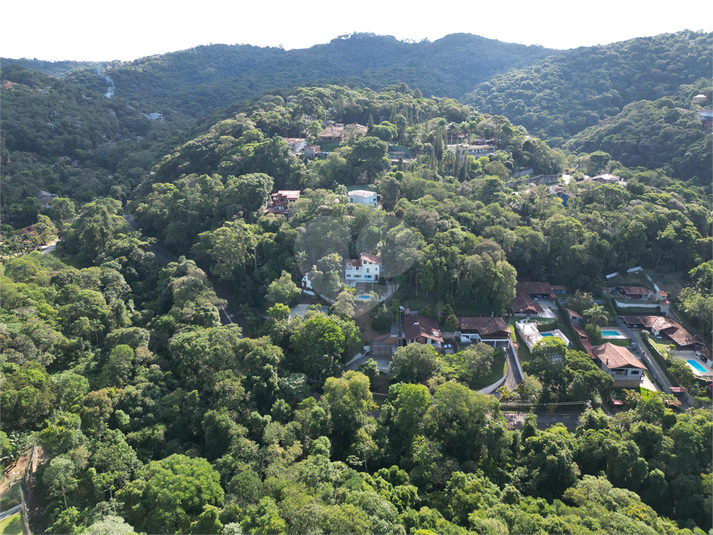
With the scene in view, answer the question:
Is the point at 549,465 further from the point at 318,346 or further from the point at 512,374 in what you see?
the point at 318,346

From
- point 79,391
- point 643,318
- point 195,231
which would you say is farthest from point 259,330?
point 643,318

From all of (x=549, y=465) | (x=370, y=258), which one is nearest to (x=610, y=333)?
(x=549, y=465)

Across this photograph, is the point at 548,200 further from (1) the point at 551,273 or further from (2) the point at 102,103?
(2) the point at 102,103

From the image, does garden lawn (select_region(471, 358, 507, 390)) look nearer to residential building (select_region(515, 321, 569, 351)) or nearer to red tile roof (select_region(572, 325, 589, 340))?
residential building (select_region(515, 321, 569, 351))

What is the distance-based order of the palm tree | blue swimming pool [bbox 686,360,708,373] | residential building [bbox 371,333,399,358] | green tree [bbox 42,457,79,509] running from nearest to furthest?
1. green tree [bbox 42,457,79,509]
2. residential building [bbox 371,333,399,358]
3. blue swimming pool [bbox 686,360,708,373]
4. the palm tree

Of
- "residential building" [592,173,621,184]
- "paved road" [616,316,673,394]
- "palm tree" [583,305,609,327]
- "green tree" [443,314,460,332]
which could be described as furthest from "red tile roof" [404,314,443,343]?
"residential building" [592,173,621,184]
